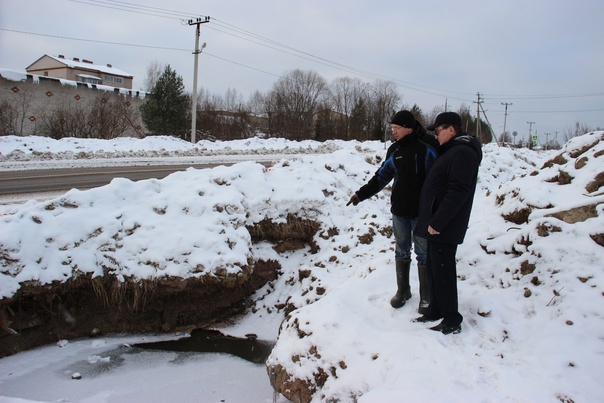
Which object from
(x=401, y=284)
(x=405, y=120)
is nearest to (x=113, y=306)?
(x=401, y=284)

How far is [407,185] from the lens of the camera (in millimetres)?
3883

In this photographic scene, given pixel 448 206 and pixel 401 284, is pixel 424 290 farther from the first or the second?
pixel 448 206

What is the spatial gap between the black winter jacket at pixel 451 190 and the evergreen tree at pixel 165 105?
30.3m

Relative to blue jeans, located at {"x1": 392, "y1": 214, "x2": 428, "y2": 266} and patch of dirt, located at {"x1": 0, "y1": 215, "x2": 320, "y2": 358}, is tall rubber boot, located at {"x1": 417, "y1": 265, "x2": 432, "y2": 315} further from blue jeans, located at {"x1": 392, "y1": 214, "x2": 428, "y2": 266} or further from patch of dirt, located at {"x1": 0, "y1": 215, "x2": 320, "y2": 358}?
patch of dirt, located at {"x1": 0, "y1": 215, "x2": 320, "y2": 358}

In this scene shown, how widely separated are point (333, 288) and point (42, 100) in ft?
102

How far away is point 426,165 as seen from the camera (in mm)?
3809

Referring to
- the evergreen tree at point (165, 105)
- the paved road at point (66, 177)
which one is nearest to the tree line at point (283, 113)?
the evergreen tree at point (165, 105)

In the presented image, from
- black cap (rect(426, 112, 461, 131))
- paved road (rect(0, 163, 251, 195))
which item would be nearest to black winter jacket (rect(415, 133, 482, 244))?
black cap (rect(426, 112, 461, 131))

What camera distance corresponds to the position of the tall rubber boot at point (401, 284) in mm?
4035

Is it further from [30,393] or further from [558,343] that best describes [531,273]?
[30,393]

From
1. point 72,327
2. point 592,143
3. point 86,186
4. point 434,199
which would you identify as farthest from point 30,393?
point 592,143

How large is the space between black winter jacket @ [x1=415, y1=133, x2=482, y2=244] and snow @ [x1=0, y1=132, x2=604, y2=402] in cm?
94

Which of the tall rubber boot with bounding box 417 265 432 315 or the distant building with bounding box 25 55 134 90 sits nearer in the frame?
the tall rubber boot with bounding box 417 265 432 315

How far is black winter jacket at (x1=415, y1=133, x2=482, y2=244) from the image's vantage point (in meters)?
3.27
